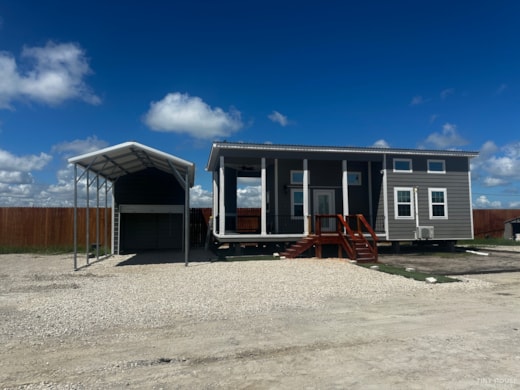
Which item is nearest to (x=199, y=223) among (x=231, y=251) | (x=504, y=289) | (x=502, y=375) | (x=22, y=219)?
(x=231, y=251)

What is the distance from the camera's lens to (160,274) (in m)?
10.8

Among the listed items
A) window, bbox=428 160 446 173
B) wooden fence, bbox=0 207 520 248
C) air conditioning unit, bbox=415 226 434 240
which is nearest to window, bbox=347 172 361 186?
window, bbox=428 160 446 173

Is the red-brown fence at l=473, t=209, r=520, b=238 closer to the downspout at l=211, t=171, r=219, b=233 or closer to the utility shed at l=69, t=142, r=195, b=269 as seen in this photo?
the downspout at l=211, t=171, r=219, b=233

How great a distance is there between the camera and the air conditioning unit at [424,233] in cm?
1594

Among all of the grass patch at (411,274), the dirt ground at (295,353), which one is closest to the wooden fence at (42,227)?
the grass patch at (411,274)

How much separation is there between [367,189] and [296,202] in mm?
3328

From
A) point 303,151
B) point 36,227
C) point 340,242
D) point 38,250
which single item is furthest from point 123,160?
Answer: point 340,242

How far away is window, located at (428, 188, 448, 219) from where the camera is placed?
54.3ft

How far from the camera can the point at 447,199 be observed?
16719 mm

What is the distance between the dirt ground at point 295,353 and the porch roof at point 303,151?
9.39 m

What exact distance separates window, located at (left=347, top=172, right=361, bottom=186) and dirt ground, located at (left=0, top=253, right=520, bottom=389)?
11.2 metres

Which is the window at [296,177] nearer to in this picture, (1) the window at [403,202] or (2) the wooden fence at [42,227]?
(2) the wooden fence at [42,227]

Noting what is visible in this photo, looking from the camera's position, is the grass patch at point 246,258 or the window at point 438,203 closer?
the grass patch at point 246,258

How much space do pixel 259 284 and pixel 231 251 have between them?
25.3ft
